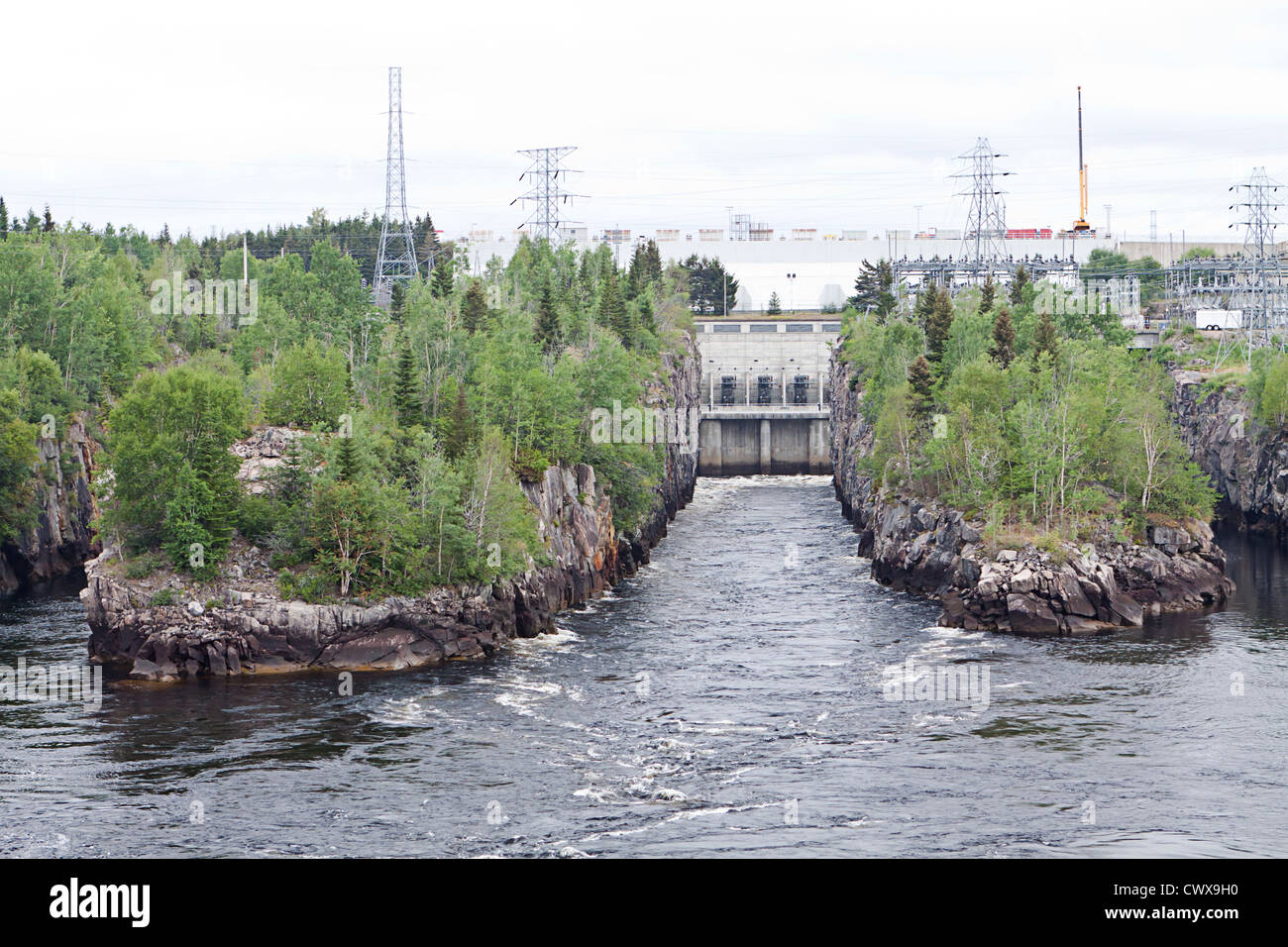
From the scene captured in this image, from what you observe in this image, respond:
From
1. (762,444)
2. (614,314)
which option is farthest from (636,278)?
(762,444)

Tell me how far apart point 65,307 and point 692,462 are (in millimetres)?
70753

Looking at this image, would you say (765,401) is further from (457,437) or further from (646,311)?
(457,437)

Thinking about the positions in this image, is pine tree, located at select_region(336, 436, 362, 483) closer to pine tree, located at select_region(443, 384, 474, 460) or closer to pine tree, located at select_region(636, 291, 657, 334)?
pine tree, located at select_region(443, 384, 474, 460)

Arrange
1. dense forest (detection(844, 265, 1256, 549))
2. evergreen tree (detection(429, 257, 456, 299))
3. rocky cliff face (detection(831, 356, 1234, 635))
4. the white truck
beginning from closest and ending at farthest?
rocky cliff face (detection(831, 356, 1234, 635)) < dense forest (detection(844, 265, 1256, 549)) < evergreen tree (detection(429, 257, 456, 299)) < the white truck

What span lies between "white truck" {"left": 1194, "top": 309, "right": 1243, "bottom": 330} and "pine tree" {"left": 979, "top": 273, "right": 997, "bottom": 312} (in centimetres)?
3357

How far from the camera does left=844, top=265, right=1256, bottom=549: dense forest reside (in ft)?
296

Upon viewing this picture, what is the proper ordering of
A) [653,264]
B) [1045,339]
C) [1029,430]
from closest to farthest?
[1029,430] → [1045,339] → [653,264]

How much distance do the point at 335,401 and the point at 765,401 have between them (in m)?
110

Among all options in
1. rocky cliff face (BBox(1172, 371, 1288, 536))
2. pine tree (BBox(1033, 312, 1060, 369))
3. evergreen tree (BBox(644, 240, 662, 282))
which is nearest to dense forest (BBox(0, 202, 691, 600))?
evergreen tree (BBox(644, 240, 662, 282))

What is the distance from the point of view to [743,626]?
3378 inches

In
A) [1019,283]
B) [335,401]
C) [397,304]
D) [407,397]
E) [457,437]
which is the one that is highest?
[1019,283]

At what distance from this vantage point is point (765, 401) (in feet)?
629

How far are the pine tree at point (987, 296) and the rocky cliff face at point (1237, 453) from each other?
69.2 ft
